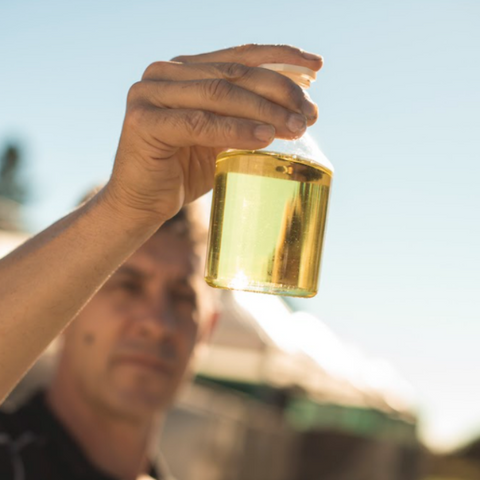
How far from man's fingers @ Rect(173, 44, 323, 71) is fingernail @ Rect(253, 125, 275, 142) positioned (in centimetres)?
18

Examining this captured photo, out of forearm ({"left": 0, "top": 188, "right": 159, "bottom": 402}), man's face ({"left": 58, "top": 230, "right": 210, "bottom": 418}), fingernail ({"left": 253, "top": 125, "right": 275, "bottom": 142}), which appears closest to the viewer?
fingernail ({"left": 253, "top": 125, "right": 275, "bottom": 142})

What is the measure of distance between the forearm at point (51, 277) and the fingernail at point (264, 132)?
406mm

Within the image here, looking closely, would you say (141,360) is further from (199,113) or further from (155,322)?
(199,113)

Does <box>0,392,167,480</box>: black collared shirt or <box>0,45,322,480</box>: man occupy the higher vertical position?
<box>0,45,322,480</box>: man

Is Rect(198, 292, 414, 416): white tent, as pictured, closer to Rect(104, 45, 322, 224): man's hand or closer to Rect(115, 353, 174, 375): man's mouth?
Rect(115, 353, 174, 375): man's mouth

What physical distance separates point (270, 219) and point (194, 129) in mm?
240

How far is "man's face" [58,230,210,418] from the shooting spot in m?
3.15

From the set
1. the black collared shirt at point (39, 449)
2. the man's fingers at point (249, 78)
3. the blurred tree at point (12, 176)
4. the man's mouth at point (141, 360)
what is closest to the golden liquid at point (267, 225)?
the man's fingers at point (249, 78)

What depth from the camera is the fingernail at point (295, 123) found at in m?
1.46

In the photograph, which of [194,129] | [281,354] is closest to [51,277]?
[194,129]

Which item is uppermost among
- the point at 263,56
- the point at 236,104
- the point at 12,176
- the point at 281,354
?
the point at 12,176

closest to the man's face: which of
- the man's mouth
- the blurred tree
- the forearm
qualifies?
the man's mouth

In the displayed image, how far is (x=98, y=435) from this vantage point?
3.21 metres

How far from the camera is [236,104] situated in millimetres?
1472
